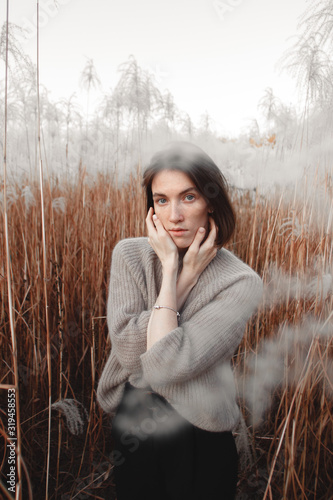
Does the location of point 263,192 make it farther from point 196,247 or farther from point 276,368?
point 196,247

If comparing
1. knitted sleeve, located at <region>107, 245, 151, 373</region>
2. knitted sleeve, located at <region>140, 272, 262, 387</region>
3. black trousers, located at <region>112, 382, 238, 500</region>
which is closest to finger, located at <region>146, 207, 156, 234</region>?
knitted sleeve, located at <region>107, 245, 151, 373</region>

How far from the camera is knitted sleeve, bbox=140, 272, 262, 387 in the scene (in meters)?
0.71

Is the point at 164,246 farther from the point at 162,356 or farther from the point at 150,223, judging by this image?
the point at 162,356

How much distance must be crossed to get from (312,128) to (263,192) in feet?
2.04

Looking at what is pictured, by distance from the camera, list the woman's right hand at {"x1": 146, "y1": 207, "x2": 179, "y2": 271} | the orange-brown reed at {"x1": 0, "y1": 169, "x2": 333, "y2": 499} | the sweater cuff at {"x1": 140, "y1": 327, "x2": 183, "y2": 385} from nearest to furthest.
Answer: the sweater cuff at {"x1": 140, "y1": 327, "x2": 183, "y2": 385}, the woman's right hand at {"x1": 146, "y1": 207, "x2": 179, "y2": 271}, the orange-brown reed at {"x1": 0, "y1": 169, "x2": 333, "y2": 499}

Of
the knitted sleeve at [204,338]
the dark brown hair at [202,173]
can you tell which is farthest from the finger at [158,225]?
the knitted sleeve at [204,338]

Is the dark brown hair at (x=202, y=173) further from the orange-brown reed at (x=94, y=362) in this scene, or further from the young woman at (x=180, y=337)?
the orange-brown reed at (x=94, y=362)

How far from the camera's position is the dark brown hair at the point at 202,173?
79 centimetres

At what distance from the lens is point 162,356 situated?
0.70 m

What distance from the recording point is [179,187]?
785 mm

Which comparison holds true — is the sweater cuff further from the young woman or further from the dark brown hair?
the dark brown hair

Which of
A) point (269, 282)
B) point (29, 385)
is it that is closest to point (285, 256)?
point (269, 282)

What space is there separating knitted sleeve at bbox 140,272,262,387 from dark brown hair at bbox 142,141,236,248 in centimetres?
15

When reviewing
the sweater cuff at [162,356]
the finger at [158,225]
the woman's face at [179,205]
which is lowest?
the sweater cuff at [162,356]
